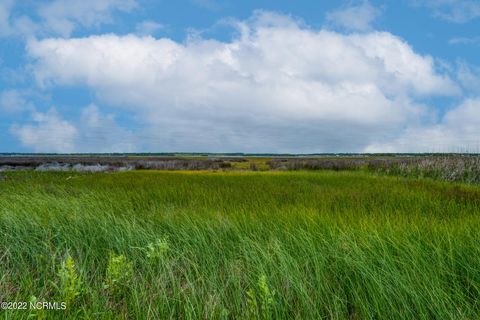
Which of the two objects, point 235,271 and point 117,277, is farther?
point 235,271

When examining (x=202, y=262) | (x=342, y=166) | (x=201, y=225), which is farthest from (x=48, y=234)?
(x=342, y=166)

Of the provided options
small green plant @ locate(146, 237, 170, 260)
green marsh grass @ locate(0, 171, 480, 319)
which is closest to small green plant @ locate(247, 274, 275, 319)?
green marsh grass @ locate(0, 171, 480, 319)

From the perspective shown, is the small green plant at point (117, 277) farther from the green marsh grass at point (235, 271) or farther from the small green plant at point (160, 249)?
the small green plant at point (160, 249)

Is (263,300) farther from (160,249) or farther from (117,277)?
(160,249)

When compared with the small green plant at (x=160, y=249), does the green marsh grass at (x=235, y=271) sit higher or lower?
lower

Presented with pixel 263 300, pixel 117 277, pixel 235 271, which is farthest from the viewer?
pixel 235 271

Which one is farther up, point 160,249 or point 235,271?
point 160,249

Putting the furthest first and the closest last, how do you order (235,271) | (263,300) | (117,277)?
1. (235,271)
2. (117,277)
3. (263,300)

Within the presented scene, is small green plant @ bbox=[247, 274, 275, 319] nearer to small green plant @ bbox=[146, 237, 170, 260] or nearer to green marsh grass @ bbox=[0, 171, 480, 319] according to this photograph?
green marsh grass @ bbox=[0, 171, 480, 319]

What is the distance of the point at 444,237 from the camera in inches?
176

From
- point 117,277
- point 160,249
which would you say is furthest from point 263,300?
point 160,249

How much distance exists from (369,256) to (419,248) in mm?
661

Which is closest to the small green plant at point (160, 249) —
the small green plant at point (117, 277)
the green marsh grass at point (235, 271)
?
the green marsh grass at point (235, 271)

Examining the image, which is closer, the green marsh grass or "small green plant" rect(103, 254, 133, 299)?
the green marsh grass
